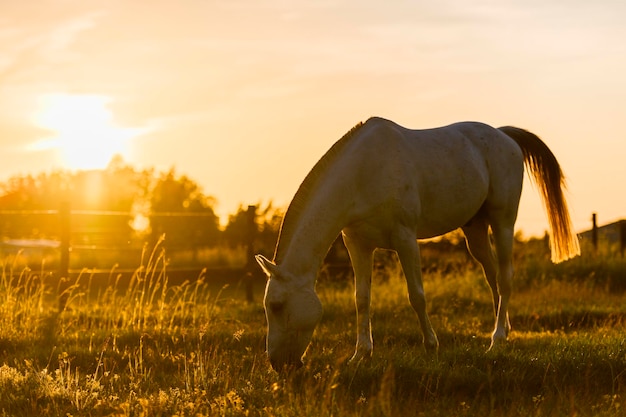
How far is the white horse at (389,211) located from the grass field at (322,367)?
43cm

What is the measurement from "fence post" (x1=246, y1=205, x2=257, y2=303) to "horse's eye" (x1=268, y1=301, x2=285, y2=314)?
8.44 metres

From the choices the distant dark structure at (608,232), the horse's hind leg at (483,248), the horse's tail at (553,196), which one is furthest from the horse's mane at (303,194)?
the distant dark structure at (608,232)

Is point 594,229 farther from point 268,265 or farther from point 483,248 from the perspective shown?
point 268,265

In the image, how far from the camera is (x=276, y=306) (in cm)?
630

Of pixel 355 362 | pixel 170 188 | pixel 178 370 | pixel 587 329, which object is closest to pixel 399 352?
pixel 355 362

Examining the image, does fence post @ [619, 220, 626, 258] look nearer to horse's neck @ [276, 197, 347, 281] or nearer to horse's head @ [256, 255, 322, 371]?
horse's neck @ [276, 197, 347, 281]

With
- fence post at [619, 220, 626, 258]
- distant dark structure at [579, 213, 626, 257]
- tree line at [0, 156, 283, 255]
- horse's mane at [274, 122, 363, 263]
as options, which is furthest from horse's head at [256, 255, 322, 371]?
tree line at [0, 156, 283, 255]

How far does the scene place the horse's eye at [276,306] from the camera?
6.28 meters

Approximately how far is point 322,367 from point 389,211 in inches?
57.7

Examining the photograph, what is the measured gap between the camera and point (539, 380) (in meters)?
6.56

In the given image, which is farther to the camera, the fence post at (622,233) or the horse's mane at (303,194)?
the fence post at (622,233)

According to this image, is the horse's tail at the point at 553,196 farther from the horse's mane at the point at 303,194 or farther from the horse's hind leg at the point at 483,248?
the horse's mane at the point at 303,194

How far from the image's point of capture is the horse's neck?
6473 millimetres

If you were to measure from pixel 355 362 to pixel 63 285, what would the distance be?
27.6 ft
